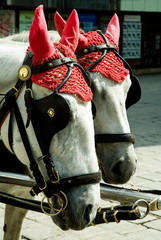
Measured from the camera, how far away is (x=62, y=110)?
2012 millimetres

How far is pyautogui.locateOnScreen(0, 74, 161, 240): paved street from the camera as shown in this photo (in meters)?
3.82

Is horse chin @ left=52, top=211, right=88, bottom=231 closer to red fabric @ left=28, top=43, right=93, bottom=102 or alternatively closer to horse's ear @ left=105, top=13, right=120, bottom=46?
red fabric @ left=28, top=43, right=93, bottom=102

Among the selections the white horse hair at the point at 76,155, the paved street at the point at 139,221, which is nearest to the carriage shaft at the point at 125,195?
the white horse hair at the point at 76,155

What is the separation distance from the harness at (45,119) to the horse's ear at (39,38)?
0.19 feet

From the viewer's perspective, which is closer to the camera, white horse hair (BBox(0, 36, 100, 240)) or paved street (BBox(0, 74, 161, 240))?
white horse hair (BBox(0, 36, 100, 240))

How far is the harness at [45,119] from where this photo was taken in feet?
6.61

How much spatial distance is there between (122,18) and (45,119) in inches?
650

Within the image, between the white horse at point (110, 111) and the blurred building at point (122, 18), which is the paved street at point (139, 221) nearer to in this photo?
the white horse at point (110, 111)

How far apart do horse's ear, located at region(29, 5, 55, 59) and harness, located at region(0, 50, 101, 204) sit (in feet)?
0.19

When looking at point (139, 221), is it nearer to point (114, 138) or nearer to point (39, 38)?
point (114, 138)

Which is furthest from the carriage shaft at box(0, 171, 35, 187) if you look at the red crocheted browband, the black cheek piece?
the red crocheted browband

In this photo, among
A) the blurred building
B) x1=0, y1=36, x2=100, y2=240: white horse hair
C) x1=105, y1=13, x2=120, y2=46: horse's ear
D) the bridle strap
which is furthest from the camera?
the blurred building

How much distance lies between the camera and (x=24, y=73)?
2.14m

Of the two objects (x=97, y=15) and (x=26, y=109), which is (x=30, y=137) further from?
(x=97, y=15)
